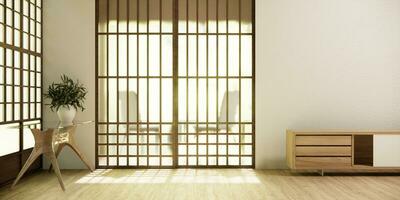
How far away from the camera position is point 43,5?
249 inches

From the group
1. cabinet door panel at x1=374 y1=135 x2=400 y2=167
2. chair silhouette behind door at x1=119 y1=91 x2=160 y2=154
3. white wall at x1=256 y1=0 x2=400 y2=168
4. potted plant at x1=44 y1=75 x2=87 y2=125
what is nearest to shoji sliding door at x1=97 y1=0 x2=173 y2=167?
chair silhouette behind door at x1=119 y1=91 x2=160 y2=154

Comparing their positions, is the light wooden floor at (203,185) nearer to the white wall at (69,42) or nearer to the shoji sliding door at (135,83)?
the shoji sliding door at (135,83)

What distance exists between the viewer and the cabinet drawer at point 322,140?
5.89m

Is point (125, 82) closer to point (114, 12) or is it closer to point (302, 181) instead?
point (114, 12)

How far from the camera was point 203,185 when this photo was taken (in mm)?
5262

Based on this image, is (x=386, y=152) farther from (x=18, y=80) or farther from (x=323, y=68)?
(x=18, y=80)

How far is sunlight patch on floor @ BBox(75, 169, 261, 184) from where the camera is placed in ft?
18.1

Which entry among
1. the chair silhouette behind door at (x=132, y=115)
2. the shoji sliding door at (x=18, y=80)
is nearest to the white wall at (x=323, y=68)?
the chair silhouette behind door at (x=132, y=115)

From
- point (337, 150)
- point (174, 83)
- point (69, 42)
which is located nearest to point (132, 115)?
point (174, 83)

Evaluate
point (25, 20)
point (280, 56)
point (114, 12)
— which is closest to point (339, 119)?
point (280, 56)

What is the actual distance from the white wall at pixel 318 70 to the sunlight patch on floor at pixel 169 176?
52cm

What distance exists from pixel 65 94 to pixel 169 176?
1.82 metres

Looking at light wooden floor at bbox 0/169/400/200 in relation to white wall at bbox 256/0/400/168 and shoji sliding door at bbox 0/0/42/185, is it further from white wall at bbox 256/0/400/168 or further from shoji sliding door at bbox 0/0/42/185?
white wall at bbox 256/0/400/168

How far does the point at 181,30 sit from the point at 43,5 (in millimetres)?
2061
